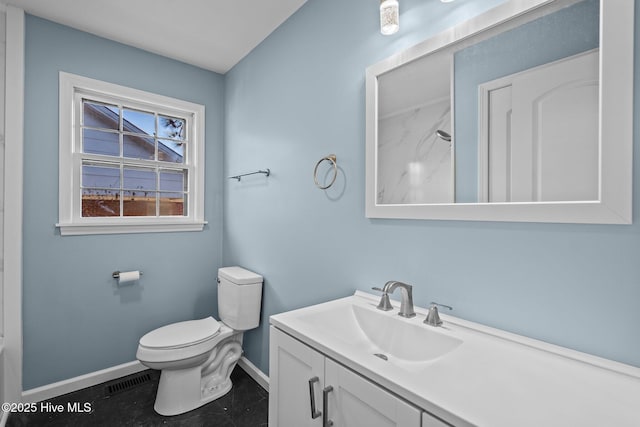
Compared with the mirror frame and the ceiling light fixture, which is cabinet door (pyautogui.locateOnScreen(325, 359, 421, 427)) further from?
the ceiling light fixture

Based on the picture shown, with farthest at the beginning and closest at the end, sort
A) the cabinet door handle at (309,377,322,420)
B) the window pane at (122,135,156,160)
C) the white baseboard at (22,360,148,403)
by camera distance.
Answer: the window pane at (122,135,156,160), the white baseboard at (22,360,148,403), the cabinet door handle at (309,377,322,420)

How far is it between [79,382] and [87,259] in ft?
2.73

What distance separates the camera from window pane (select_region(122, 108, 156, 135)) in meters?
2.39

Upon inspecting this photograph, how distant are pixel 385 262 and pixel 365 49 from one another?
997 millimetres

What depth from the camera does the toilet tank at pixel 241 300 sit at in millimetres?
2125

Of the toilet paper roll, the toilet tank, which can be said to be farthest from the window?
the toilet tank

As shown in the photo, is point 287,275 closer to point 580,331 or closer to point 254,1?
point 580,331

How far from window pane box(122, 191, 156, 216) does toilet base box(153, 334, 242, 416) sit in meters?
1.20

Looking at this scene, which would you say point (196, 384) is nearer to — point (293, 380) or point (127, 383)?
point (127, 383)

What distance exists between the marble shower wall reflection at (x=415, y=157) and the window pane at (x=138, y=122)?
2.00 m

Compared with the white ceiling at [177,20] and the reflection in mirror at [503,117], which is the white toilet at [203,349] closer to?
the reflection in mirror at [503,117]

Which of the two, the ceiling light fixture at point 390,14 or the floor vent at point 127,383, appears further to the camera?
the floor vent at point 127,383

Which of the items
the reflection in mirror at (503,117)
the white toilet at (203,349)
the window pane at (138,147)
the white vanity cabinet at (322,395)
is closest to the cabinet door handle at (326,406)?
the white vanity cabinet at (322,395)

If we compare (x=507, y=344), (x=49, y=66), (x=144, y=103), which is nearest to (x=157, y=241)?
(x=144, y=103)
